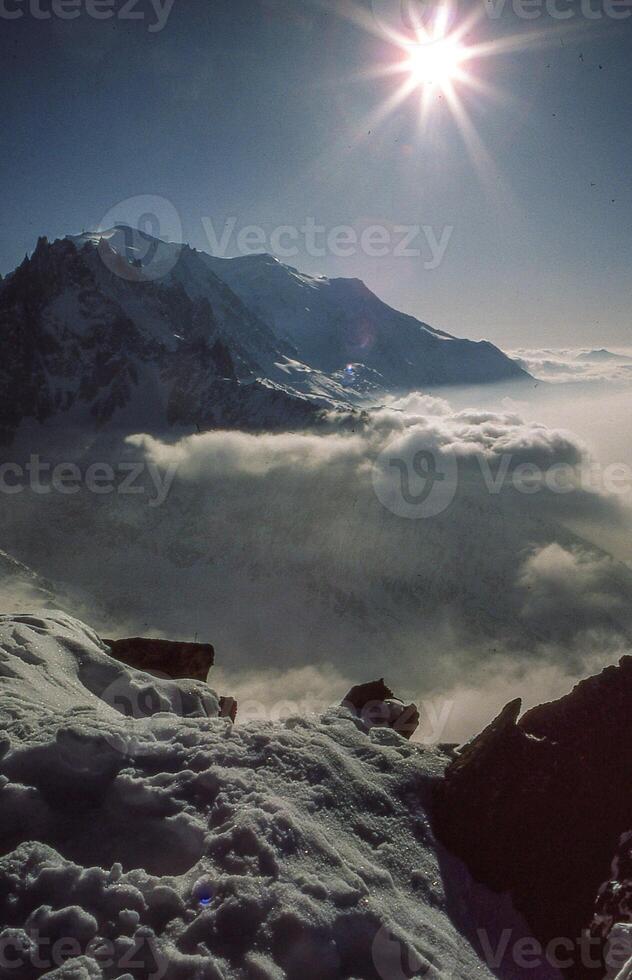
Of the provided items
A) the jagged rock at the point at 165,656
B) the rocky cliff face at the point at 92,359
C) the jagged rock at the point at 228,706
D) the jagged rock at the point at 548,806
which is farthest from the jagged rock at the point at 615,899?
the rocky cliff face at the point at 92,359

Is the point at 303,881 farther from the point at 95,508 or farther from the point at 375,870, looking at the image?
the point at 95,508

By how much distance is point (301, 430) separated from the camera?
175 meters

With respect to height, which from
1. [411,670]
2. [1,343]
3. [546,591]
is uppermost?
[1,343]

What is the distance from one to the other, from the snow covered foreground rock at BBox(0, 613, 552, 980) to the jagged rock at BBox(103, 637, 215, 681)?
286 inches

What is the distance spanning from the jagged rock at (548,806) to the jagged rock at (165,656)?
981 centimetres

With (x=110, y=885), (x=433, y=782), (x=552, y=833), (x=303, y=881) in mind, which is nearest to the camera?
(x=110, y=885)

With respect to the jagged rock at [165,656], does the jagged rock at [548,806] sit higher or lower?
higher

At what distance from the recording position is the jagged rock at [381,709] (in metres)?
10.4

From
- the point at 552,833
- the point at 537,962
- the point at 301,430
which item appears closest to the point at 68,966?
the point at 537,962

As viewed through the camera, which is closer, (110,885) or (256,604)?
(110,885)

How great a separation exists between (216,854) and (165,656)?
36.7 ft

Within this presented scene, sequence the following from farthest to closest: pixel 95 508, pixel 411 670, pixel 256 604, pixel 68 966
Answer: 1. pixel 95 508
2. pixel 256 604
3. pixel 411 670
4. pixel 68 966

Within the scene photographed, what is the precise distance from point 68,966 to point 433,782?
5326 mm

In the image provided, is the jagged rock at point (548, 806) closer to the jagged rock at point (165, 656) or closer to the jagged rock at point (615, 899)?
the jagged rock at point (615, 899)
